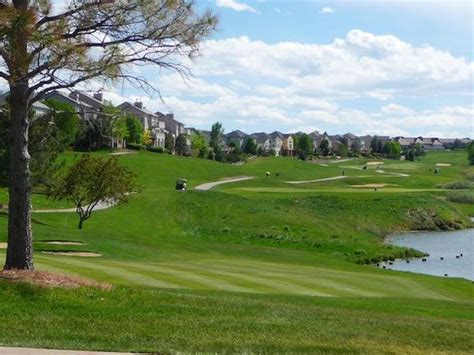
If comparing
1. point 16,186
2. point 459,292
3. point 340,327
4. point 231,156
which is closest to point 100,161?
point 459,292

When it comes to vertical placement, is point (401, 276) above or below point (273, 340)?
below

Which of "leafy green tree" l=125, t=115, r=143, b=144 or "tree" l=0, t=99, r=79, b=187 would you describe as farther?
"leafy green tree" l=125, t=115, r=143, b=144

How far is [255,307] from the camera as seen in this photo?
42.1 ft

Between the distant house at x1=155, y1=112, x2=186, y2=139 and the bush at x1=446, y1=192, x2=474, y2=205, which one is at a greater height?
the distant house at x1=155, y1=112, x2=186, y2=139

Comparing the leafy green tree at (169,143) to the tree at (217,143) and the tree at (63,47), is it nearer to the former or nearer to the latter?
the tree at (217,143)

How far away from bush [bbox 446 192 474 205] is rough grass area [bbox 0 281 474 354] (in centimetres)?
7766

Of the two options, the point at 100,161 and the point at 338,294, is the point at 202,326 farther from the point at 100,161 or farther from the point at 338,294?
the point at 100,161

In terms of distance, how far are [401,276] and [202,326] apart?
2006 centimetres

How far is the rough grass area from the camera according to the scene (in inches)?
365

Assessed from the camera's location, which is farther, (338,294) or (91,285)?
(338,294)

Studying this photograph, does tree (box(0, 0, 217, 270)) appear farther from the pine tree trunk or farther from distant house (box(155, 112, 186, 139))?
distant house (box(155, 112, 186, 139))

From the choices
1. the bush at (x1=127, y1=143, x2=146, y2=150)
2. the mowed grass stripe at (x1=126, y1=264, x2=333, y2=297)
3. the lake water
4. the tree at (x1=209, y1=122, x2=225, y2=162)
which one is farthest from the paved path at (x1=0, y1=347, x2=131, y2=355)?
the tree at (x1=209, y1=122, x2=225, y2=162)

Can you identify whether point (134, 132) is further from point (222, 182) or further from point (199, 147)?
point (199, 147)

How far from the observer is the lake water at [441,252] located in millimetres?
37125
